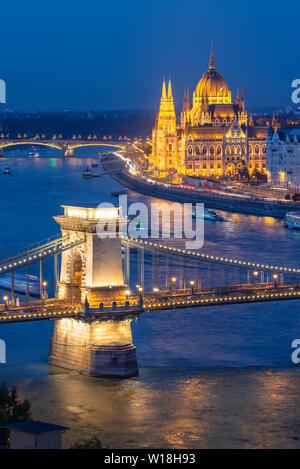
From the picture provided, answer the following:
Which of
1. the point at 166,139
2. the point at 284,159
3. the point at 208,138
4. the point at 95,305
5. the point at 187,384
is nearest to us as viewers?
the point at 187,384

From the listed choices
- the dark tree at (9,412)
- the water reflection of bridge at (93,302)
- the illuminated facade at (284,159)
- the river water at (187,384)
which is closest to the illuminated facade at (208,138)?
the illuminated facade at (284,159)

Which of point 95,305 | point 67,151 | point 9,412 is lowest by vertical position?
point 9,412

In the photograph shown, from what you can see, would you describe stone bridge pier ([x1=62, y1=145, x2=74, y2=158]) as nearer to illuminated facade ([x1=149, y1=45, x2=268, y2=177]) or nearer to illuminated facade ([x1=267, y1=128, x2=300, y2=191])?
illuminated facade ([x1=149, y1=45, x2=268, y2=177])

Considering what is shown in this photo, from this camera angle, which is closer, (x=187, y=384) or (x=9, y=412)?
(x=9, y=412)

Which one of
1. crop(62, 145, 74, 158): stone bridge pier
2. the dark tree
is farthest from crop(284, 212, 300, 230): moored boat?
crop(62, 145, 74, 158): stone bridge pier

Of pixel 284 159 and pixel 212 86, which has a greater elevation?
pixel 212 86

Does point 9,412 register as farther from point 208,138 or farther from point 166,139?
point 166,139

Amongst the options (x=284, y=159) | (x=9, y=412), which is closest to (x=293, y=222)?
(x=284, y=159)
